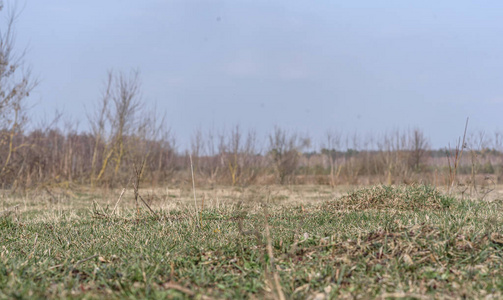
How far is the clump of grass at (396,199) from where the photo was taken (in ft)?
19.1

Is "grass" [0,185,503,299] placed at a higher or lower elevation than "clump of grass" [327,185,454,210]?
lower

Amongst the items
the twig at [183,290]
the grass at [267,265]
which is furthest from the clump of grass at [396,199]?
the twig at [183,290]

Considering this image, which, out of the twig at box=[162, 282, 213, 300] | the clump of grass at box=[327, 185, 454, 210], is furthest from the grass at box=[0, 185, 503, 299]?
the clump of grass at box=[327, 185, 454, 210]

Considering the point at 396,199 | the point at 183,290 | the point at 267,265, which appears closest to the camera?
the point at 183,290

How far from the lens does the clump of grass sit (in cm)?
582

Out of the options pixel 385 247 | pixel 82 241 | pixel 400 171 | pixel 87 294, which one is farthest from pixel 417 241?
pixel 400 171

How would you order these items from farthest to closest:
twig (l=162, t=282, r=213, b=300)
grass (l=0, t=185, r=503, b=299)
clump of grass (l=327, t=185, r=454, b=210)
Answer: clump of grass (l=327, t=185, r=454, b=210)
grass (l=0, t=185, r=503, b=299)
twig (l=162, t=282, r=213, b=300)

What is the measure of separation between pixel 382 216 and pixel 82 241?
3229 millimetres

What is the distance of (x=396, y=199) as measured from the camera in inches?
231

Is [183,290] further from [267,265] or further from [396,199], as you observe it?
[396,199]

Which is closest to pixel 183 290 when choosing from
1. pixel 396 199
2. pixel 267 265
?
pixel 267 265

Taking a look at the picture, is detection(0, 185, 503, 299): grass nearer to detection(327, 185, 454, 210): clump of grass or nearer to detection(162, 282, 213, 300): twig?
detection(162, 282, 213, 300): twig

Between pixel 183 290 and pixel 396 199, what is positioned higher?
pixel 396 199

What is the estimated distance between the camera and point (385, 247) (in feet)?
9.58
